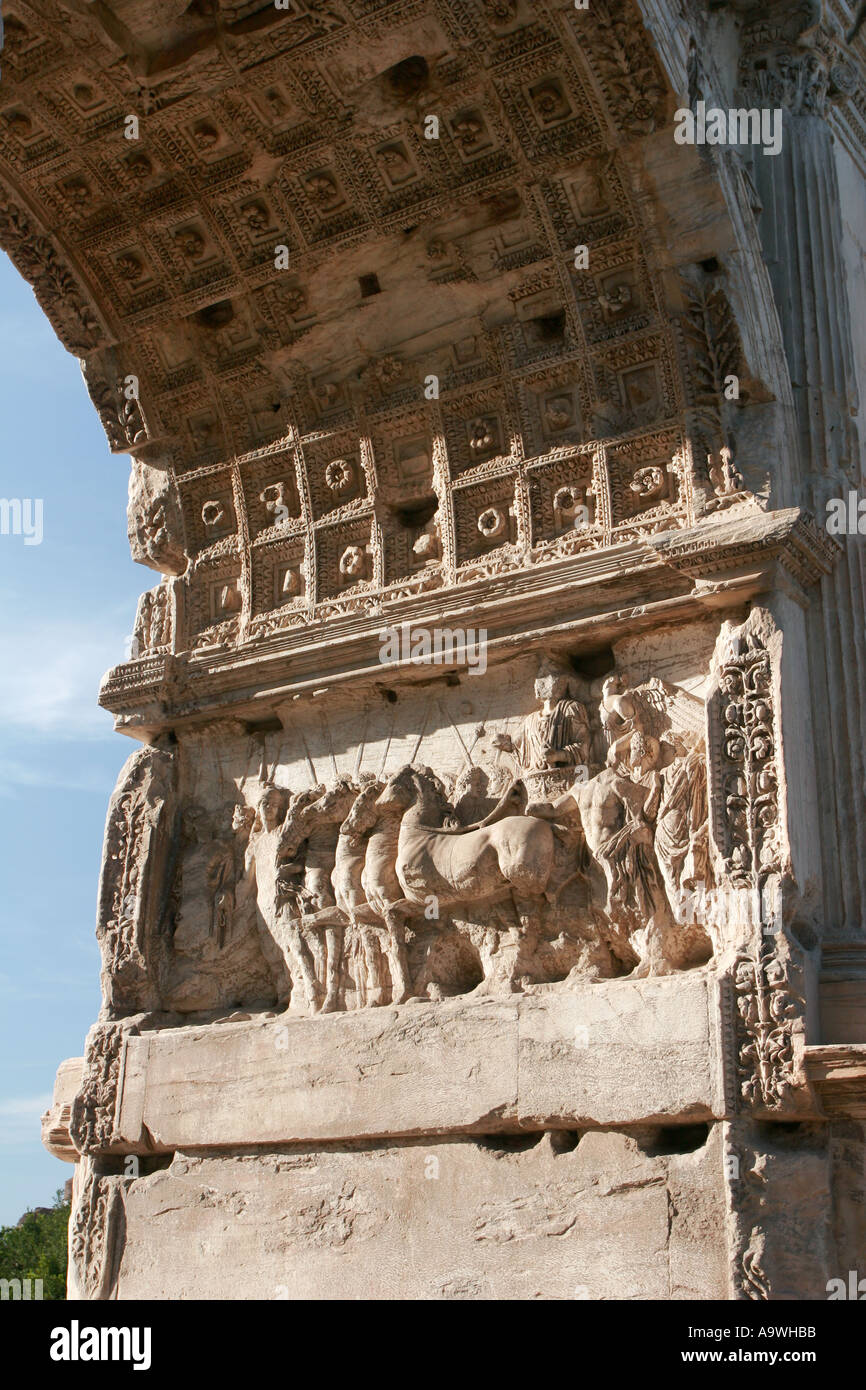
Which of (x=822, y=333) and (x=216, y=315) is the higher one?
(x=216, y=315)

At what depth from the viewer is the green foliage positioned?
82.8 ft

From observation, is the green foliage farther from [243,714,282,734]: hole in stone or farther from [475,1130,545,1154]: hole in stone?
[475,1130,545,1154]: hole in stone

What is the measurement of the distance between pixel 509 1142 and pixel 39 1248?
77.0 feet

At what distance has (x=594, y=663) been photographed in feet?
28.0

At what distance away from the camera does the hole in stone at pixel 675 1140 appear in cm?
714

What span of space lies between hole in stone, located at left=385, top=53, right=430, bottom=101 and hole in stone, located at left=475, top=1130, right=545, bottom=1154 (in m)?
5.34

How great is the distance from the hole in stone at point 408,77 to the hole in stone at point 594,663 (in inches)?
122

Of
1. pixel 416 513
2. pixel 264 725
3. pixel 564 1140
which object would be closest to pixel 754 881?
pixel 564 1140

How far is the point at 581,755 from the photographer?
8156mm

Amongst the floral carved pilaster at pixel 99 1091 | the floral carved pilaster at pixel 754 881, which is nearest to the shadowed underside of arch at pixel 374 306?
the floral carved pilaster at pixel 754 881

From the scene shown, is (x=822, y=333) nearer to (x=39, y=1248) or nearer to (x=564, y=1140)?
(x=564, y=1140)

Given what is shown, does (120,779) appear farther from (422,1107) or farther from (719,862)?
(719,862)
